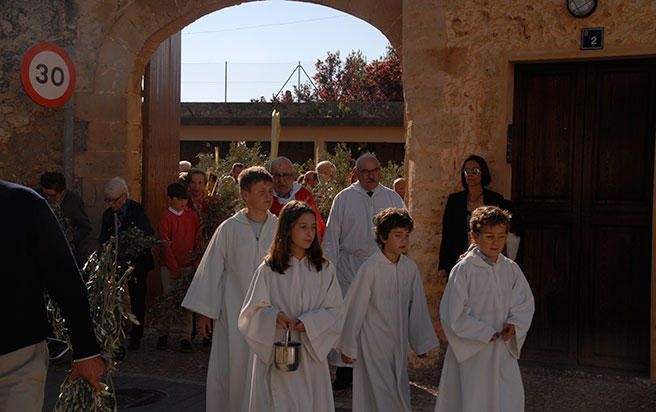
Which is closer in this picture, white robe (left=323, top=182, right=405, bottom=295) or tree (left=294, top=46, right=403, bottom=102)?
white robe (left=323, top=182, right=405, bottom=295)

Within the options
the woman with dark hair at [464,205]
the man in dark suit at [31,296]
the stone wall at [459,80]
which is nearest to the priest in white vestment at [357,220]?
the stone wall at [459,80]

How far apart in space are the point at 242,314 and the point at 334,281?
1.83 ft

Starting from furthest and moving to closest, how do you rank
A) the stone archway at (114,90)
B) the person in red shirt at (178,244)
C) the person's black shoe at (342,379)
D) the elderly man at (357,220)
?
the stone archway at (114,90) → the person in red shirt at (178,244) → the elderly man at (357,220) → the person's black shoe at (342,379)

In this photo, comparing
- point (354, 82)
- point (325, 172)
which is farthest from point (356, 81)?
point (325, 172)

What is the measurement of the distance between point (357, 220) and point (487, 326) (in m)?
2.38

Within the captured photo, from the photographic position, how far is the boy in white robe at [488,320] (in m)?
5.28

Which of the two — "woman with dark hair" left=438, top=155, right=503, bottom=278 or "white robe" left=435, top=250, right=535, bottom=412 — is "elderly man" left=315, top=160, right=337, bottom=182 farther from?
"white robe" left=435, top=250, right=535, bottom=412

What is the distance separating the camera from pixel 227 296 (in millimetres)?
6082

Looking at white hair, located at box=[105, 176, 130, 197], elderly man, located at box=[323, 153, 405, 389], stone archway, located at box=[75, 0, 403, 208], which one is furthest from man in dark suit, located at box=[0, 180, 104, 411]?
stone archway, located at box=[75, 0, 403, 208]

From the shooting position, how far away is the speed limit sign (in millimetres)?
8266

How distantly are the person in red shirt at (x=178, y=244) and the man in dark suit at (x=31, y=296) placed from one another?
16.5 feet

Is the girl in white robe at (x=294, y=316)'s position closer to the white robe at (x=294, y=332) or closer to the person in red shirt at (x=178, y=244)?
the white robe at (x=294, y=332)

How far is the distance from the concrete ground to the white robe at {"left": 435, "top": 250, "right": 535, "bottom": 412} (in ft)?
3.60

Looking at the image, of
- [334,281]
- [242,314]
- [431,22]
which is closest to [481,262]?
[334,281]
